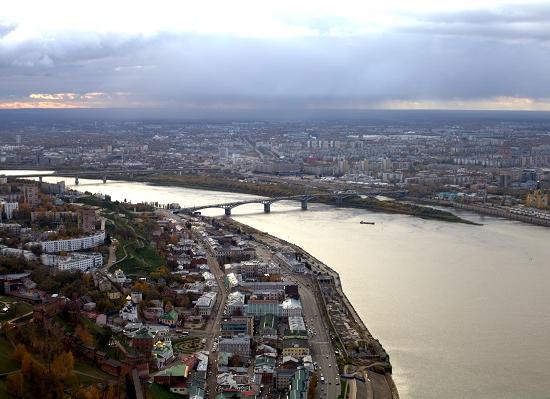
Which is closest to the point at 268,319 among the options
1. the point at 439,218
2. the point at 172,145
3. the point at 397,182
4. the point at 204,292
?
the point at 204,292

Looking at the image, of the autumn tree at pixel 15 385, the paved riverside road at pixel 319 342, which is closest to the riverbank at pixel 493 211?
the paved riverside road at pixel 319 342

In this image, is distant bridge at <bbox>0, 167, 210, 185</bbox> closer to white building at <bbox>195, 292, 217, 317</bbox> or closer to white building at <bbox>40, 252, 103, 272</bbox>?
white building at <bbox>40, 252, 103, 272</bbox>

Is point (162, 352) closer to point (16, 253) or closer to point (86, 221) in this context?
point (16, 253)

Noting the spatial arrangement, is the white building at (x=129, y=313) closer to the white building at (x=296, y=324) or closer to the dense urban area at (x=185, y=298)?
the dense urban area at (x=185, y=298)

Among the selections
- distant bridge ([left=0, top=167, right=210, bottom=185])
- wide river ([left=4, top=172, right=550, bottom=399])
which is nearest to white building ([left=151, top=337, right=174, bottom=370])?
wide river ([left=4, top=172, right=550, bottom=399])

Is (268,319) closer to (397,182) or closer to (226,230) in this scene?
(226,230)
